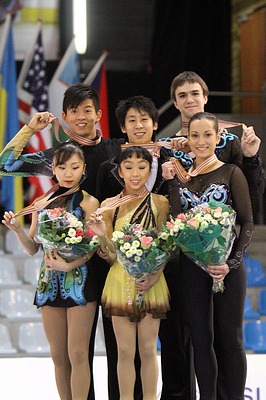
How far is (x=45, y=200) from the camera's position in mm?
3400

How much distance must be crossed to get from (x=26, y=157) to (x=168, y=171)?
0.73 m

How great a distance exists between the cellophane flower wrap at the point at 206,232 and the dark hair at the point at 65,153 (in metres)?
0.54

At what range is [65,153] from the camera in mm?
3307

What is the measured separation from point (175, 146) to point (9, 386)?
2085 millimetres

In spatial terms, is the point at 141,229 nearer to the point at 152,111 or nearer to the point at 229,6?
the point at 152,111

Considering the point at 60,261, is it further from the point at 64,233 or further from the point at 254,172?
the point at 254,172

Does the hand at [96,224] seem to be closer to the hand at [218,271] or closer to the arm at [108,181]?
the arm at [108,181]

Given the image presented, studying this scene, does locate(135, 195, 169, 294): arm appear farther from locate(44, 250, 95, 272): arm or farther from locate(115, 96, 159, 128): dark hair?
locate(115, 96, 159, 128): dark hair

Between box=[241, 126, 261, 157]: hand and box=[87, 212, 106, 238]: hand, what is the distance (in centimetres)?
74

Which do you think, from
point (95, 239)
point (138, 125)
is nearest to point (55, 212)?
point (95, 239)

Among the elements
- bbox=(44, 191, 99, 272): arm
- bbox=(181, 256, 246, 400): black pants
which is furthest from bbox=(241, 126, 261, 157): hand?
bbox=(44, 191, 99, 272): arm

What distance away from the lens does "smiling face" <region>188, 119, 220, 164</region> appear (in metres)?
3.23

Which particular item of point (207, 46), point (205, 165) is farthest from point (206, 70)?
point (205, 165)

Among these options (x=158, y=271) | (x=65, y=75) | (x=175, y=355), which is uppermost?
(x=65, y=75)
